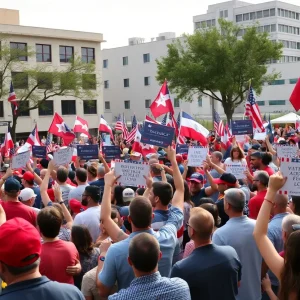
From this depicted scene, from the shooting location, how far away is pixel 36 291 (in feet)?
10.00

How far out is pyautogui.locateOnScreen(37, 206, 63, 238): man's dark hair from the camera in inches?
185

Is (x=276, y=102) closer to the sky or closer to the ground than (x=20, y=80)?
closer to the ground

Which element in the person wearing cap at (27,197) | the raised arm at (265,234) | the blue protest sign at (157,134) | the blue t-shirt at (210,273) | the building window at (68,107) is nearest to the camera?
the raised arm at (265,234)

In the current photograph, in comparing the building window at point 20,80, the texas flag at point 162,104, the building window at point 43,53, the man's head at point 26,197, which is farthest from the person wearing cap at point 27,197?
the building window at point 43,53

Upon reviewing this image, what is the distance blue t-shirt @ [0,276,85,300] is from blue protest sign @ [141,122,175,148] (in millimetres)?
4476

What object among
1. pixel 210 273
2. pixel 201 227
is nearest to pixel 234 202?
pixel 201 227

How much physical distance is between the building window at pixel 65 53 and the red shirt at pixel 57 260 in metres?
53.9

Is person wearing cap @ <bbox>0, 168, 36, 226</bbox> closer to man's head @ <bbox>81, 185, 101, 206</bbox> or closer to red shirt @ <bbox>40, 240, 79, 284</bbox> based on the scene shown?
man's head @ <bbox>81, 185, 101, 206</bbox>

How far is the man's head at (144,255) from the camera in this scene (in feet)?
11.4

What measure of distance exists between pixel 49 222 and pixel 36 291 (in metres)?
1.68

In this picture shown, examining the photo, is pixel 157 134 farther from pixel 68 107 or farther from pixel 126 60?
pixel 126 60

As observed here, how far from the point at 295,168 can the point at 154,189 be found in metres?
1.44

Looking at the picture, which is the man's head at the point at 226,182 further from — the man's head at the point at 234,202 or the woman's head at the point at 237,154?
the woman's head at the point at 237,154

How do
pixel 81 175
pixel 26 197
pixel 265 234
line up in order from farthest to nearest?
pixel 81 175
pixel 26 197
pixel 265 234
